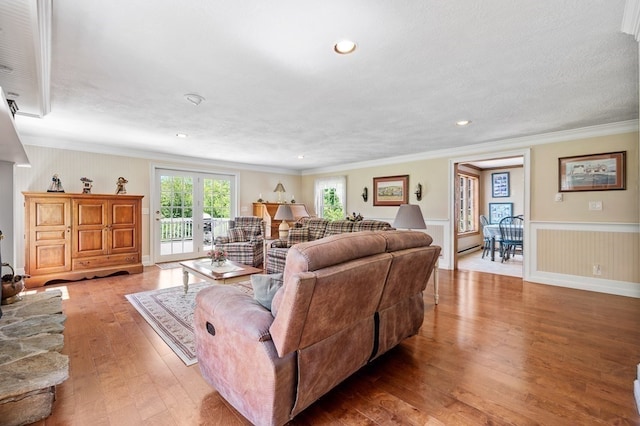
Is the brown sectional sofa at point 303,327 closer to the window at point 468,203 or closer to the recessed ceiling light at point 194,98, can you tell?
the recessed ceiling light at point 194,98

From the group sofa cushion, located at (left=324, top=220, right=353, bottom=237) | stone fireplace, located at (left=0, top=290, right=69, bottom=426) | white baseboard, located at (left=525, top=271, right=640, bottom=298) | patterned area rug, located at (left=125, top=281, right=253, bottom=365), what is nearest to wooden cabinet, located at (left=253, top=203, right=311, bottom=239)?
sofa cushion, located at (left=324, top=220, right=353, bottom=237)

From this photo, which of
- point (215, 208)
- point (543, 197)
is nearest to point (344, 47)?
point (543, 197)

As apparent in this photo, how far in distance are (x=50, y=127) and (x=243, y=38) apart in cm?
386

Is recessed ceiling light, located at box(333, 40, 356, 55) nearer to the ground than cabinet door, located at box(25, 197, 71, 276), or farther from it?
farther from it

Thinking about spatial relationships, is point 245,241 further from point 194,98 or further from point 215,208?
point 194,98

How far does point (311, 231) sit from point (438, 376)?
11.6 feet

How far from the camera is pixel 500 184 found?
7.79 metres

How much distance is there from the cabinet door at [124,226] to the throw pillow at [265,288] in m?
4.16

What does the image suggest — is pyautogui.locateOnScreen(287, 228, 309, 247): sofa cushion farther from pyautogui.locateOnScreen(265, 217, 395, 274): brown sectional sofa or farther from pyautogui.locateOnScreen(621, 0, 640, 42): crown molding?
pyautogui.locateOnScreen(621, 0, 640, 42): crown molding

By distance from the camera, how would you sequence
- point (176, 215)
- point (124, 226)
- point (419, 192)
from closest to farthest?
point (124, 226) < point (419, 192) < point (176, 215)

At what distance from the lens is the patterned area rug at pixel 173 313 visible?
7.80 ft

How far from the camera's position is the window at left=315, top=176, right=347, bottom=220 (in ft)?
24.0

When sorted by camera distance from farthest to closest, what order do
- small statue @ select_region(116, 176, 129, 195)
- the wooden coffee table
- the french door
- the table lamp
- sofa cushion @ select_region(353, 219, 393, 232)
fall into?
the french door
the table lamp
small statue @ select_region(116, 176, 129, 195)
sofa cushion @ select_region(353, 219, 393, 232)
the wooden coffee table

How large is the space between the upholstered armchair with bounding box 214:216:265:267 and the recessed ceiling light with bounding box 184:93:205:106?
2883 mm
